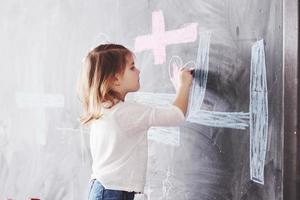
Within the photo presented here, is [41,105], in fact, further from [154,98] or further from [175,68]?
[175,68]

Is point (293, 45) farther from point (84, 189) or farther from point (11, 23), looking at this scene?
point (11, 23)

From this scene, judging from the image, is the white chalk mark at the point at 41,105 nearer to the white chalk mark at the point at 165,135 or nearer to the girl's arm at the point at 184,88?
the white chalk mark at the point at 165,135

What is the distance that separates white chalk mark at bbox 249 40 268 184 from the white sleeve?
0.64 ft

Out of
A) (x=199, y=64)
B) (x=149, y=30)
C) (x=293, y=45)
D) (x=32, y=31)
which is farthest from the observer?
(x=32, y=31)

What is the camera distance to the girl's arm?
1.35 metres

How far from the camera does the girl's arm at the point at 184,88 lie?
53.0 inches

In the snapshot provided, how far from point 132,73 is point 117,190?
0.31m

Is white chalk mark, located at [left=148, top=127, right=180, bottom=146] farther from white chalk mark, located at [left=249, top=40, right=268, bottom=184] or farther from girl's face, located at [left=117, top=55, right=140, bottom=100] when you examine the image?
white chalk mark, located at [left=249, top=40, right=268, bottom=184]

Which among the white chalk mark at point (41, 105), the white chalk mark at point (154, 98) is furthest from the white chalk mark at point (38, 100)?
the white chalk mark at point (154, 98)

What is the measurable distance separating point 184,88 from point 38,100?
84 cm

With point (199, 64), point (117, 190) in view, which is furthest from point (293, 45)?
point (117, 190)

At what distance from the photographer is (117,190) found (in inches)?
53.4

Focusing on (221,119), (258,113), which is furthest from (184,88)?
(258,113)

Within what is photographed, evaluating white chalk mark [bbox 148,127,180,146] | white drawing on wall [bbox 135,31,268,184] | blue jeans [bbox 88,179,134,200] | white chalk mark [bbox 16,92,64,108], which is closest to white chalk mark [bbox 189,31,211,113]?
white drawing on wall [bbox 135,31,268,184]
